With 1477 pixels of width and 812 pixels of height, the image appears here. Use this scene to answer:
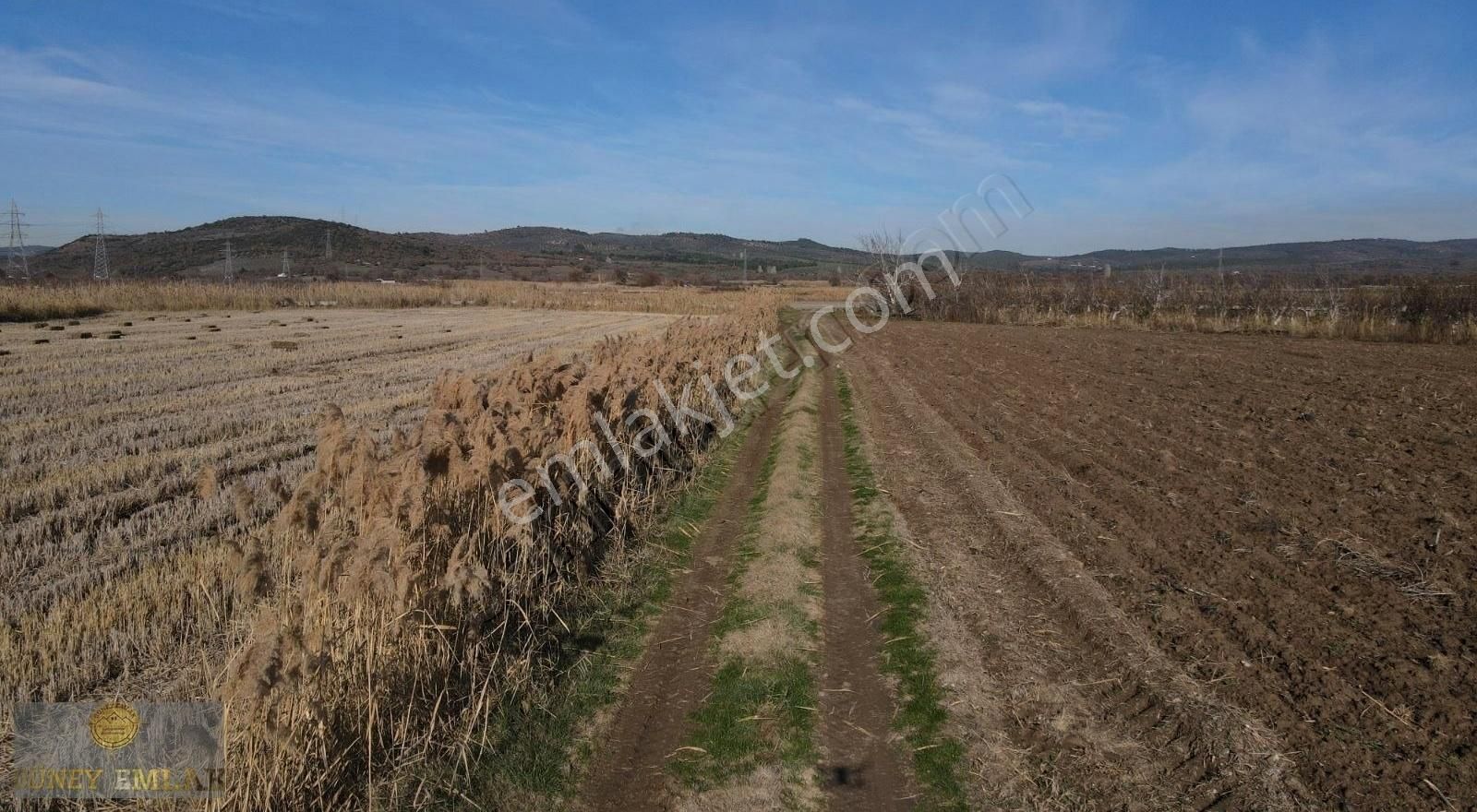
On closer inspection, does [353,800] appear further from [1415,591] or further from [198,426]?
[198,426]

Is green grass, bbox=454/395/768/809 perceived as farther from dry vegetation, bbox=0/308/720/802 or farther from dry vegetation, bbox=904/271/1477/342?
dry vegetation, bbox=904/271/1477/342

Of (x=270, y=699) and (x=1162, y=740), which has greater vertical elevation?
(x=270, y=699)

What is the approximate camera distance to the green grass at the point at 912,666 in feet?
13.0

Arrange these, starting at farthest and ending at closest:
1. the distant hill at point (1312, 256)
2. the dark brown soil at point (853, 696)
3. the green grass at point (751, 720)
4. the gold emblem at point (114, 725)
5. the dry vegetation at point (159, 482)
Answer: the distant hill at point (1312, 256) → the dry vegetation at point (159, 482) → the green grass at point (751, 720) → the dark brown soil at point (853, 696) → the gold emblem at point (114, 725)

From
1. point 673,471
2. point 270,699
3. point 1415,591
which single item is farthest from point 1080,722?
point 673,471

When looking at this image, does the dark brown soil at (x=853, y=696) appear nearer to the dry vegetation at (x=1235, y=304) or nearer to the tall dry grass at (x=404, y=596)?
the tall dry grass at (x=404, y=596)

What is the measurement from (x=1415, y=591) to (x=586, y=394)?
6.72m

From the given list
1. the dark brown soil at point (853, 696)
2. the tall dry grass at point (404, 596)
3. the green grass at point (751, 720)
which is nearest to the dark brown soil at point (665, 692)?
the green grass at point (751, 720)

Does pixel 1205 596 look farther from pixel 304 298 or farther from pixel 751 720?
pixel 304 298

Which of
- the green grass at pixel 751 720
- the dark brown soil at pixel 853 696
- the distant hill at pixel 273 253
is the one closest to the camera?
the dark brown soil at pixel 853 696

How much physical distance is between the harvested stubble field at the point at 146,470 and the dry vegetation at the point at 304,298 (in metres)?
6.27

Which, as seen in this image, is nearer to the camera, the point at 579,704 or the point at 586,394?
the point at 579,704

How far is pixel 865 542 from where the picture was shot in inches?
299

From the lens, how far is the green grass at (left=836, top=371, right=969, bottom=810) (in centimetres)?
396
